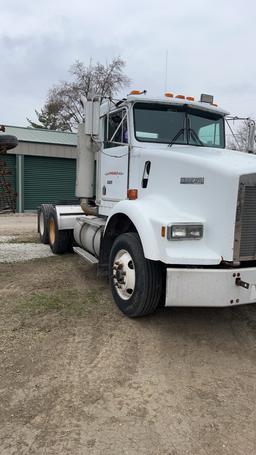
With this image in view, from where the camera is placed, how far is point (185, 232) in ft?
12.8

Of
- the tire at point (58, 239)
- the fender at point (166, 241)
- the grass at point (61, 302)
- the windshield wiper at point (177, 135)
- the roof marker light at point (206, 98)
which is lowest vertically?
the grass at point (61, 302)

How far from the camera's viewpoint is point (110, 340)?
4227mm

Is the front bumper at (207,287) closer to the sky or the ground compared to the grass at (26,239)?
closer to the sky

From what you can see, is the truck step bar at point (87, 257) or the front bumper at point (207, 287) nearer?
the front bumper at point (207, 287)

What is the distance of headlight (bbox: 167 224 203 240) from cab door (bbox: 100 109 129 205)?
5.78 feet

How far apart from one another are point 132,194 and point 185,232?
4.87 ft

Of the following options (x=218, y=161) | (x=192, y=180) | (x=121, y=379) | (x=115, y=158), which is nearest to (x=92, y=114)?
(x=115, y=158)

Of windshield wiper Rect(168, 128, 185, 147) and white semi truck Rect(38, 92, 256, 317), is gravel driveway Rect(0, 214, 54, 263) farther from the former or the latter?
windshield wiper Rect(168, 128, 185, 147)

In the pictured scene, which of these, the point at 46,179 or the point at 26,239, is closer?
the point at 26,239

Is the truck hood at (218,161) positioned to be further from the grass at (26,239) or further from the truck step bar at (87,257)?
the grass at (26,239)

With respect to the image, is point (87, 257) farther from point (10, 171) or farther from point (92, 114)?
point (10, 171)

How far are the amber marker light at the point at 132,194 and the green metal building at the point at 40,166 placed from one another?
600 inches

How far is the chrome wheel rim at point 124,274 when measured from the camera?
4.61 meters

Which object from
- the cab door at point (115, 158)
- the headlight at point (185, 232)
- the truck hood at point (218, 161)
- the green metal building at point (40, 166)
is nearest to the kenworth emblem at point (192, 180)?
the truck hood at point (218, 161)
